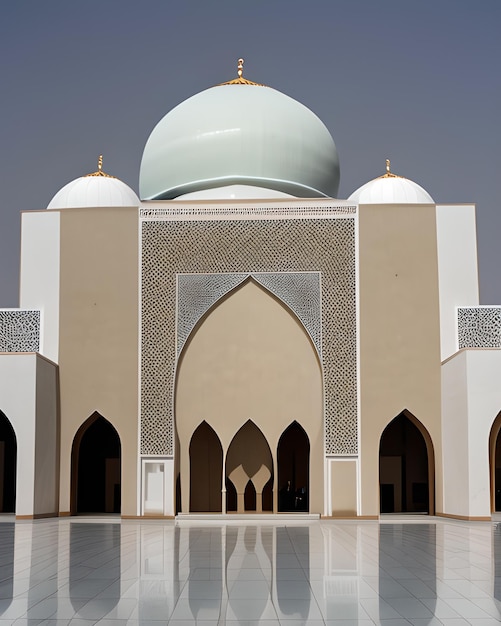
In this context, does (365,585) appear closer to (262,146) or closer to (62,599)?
(62,599)

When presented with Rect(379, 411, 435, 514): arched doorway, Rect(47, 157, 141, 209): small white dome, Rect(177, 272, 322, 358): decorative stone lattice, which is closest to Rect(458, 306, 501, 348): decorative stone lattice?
Rect(177, 272, 322, 358): decorative stone lattice

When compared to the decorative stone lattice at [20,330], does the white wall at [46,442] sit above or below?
below

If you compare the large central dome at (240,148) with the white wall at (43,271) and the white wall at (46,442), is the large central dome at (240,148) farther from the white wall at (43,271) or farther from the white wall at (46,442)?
the white wall at (46,442)

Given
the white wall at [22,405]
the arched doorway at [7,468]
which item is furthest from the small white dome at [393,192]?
the arched doorway at [7,468]

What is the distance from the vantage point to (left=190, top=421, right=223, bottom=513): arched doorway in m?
12.2

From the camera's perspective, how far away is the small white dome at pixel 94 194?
13.6 m

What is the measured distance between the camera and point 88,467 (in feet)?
43.9

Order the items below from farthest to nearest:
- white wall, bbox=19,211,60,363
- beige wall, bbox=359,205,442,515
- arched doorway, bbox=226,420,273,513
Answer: arched doorway, bbox=226,420,273,513
white wall, bbox=19,211,60,363
beige wall, bbox=359,205,442,515

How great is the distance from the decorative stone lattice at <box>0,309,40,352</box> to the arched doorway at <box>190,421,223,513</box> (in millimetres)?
2418

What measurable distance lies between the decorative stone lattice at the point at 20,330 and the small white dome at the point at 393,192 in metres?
5.06

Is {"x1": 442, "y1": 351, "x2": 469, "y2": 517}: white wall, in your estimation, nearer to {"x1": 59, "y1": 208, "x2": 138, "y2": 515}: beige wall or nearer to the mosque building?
the mosque building

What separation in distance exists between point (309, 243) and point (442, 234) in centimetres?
159

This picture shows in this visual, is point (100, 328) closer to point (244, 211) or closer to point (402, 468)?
point (244, 211)

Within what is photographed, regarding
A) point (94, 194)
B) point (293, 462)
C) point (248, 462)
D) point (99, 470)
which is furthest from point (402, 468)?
point (94, 194)
